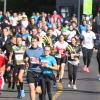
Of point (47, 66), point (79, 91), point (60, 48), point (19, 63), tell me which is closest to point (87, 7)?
point (60, 48)

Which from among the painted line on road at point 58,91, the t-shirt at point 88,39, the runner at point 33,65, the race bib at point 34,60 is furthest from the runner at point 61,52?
the race bib at point 34,60

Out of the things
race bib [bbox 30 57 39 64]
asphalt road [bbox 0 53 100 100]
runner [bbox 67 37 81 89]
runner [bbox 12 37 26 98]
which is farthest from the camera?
runner [bbox 67 37 81 89]

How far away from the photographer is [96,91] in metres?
19.3

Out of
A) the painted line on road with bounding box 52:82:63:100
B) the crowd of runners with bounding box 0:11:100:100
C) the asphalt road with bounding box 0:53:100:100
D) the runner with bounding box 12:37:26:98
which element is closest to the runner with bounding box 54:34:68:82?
the crowd of runners with bounding box 0:11:100:100

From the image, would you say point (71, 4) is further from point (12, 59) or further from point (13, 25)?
point (12, 59)

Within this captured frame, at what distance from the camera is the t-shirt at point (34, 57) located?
49.6 ft

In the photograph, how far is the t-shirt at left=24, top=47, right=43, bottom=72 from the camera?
49.6 feet

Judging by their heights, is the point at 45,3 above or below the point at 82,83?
above

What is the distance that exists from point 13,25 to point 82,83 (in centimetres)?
1382

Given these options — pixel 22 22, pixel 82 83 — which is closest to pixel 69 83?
pixel 82 83

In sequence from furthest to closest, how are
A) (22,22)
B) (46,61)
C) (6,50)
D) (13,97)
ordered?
1. (22,22)
2. (6,50)
3. (13,97)
4. (46,61)

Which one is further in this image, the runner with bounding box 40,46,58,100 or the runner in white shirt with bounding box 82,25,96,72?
the runner in white shirt with bounding box 82,25,96,72

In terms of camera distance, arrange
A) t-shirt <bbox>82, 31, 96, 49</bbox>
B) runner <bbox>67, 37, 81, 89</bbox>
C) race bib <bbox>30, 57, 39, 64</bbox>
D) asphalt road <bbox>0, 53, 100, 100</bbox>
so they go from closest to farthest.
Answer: race bib <bbox>30, 57, 39, 64</bbox>
asphalt road <bbox>0, 53, 100, 100</bbox>
runner <bbox>67, 37, 81, 89</bbox>
t-shirt <bbox>82, 31, 96, 49</bbox>

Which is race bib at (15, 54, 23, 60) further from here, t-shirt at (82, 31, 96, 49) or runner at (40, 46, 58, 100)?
t-shirt at (82, 31, 96, 49)
